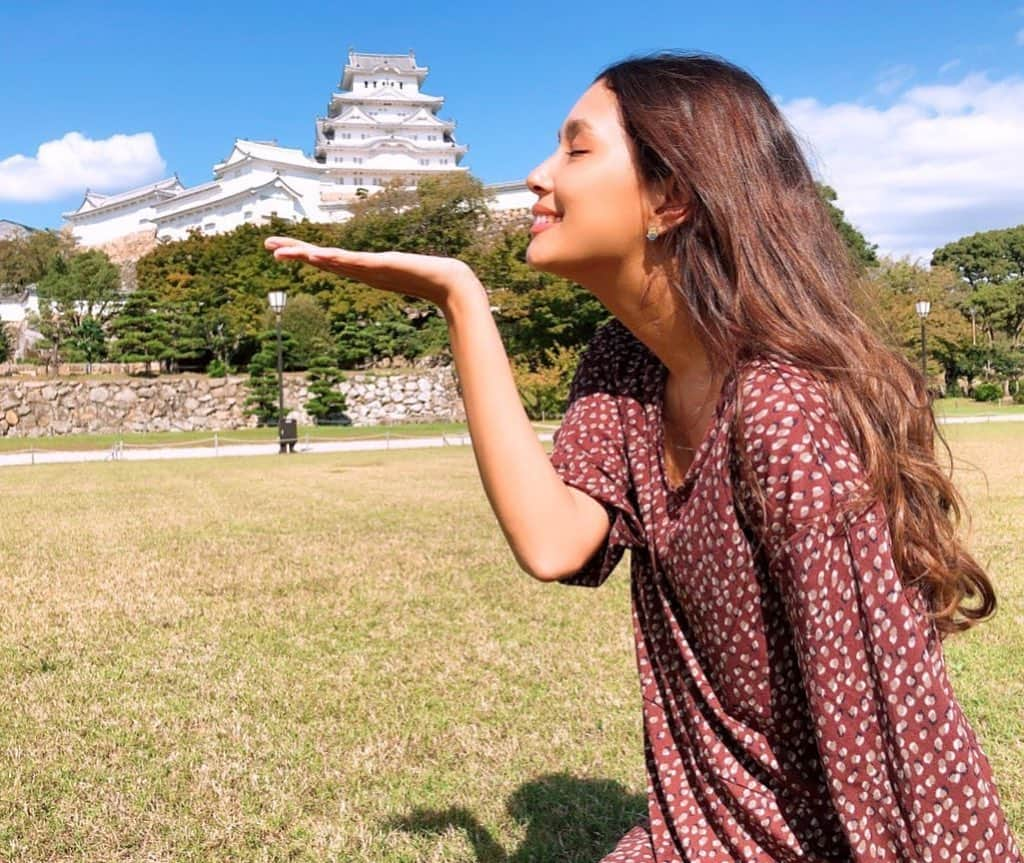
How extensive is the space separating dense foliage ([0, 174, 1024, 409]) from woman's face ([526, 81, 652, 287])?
76.8ft

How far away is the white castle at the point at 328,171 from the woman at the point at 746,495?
42803 millimetres

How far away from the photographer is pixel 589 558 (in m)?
1.16

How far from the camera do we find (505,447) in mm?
1022

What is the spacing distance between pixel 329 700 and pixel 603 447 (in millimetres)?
2315

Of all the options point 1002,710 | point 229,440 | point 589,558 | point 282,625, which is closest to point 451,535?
point 282,625

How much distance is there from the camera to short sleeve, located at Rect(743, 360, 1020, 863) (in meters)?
0.84

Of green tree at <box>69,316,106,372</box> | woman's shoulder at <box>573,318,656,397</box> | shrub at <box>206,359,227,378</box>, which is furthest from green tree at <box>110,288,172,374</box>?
woman's shoulder at <box>573,318,656,397</box>

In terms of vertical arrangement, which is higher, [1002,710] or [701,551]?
[701,551]

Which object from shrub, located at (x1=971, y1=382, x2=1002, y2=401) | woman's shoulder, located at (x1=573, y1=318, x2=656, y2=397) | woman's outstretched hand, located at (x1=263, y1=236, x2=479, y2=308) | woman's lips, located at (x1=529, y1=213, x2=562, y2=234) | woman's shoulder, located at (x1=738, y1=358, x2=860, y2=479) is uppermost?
shrub, located at (x1=971, y1=382, x2=1002, y2=401)

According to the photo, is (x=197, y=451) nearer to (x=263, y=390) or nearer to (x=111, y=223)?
(x=263, y=390)

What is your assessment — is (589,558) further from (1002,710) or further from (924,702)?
(1002,710)

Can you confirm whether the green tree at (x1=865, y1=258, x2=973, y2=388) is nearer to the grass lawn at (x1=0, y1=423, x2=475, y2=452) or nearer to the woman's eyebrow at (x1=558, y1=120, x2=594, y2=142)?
the grass lawn at (x1=0, y1=423, x2=475, y2=452)

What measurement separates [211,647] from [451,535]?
122 inches

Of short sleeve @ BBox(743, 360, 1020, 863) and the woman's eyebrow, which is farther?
the woman's eyebrow
